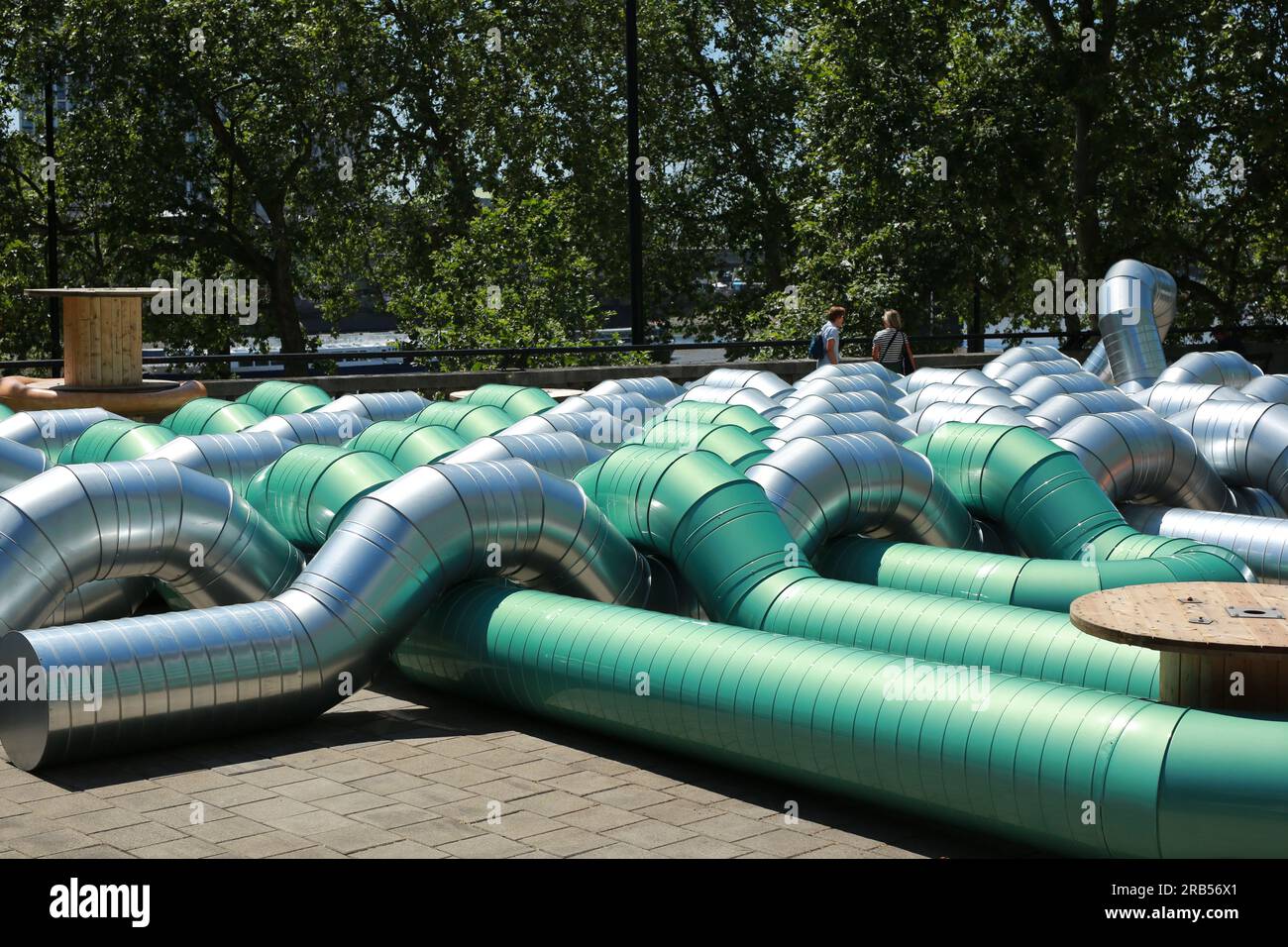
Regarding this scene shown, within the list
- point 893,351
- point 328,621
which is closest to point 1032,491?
point 328,621

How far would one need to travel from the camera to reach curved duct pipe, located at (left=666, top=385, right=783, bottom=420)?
12.7 meters

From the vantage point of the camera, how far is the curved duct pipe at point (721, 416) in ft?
35.0

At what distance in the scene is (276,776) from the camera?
20.4 ft

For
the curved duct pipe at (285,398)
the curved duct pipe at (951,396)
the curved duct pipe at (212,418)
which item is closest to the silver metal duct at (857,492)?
the curved duct pipe at (951,396)

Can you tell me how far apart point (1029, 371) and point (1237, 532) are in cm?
648

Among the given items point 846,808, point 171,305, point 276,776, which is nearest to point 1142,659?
point 846,808

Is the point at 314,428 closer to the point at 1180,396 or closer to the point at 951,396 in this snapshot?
the point at 951,396

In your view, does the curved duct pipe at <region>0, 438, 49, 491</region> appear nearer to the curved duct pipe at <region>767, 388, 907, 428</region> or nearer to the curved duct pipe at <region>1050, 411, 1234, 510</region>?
the curved duct pipe at <region>767, 388, 907, 428</region>

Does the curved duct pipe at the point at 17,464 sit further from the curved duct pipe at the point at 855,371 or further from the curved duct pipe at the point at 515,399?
the curved duct pipe at the point at 855,371

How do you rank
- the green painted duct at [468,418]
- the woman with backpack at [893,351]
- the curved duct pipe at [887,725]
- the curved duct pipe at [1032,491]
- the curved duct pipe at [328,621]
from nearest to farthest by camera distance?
the curved duct pipe at [887,725]
the curved duct pipe at [328,621]
the curved duct pipe at [1032,491]
the green painted duct at [468,418]
the woman with backpack at [893,351]

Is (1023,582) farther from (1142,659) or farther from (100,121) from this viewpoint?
(100,121)

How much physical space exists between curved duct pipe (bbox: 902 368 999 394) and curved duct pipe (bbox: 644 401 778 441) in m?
3.13

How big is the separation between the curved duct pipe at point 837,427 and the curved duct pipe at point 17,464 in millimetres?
4653

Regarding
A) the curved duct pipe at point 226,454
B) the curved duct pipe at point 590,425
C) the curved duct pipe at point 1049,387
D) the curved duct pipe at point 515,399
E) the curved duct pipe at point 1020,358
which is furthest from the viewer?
the curved duct pipe at point 1020,358
